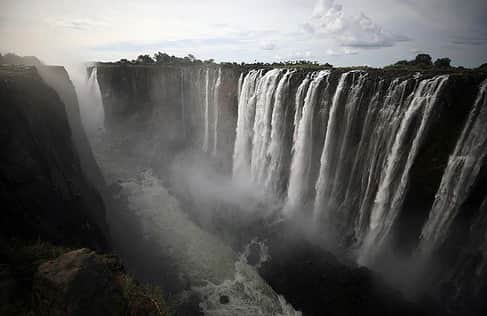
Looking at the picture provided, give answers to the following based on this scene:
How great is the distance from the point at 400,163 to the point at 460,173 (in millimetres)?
2255

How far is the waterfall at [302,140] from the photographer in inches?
603

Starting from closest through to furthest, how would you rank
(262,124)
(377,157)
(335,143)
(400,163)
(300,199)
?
1. (400,163)
2. (377,157)
3. (335,143)
4. (300,199)
5. (262,124)

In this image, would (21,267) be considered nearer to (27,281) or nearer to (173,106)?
(27,281)

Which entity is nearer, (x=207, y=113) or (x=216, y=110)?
(x=216, y=110)

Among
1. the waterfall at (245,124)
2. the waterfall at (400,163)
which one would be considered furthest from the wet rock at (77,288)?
the waterfall at (245,124)

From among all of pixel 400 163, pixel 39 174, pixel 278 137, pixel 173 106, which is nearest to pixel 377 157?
pixel 400 163

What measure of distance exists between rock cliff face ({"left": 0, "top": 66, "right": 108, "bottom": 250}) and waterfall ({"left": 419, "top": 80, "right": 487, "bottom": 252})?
14380 mm

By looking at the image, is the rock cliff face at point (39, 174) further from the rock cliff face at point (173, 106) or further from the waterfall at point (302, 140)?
the rock cliff face at point (173, 106)

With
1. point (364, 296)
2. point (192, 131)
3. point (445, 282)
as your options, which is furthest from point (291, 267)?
point (192, 131)

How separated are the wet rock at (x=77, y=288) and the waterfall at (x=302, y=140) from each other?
13.3 m

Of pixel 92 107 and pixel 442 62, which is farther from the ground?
pixel 442 62

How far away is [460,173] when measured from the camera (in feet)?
31.2

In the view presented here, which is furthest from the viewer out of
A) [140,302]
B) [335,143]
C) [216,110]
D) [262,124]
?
[216,110]

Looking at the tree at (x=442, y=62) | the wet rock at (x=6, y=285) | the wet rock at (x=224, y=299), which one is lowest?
the wet rock at (x=224, y=299)
